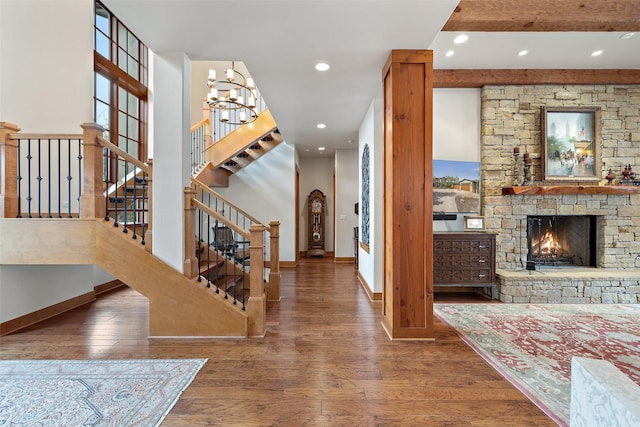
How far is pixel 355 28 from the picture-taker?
280 centimetres

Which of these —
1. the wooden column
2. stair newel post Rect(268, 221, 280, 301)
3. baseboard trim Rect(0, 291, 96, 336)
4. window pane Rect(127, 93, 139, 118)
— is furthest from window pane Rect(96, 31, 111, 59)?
the wooden column

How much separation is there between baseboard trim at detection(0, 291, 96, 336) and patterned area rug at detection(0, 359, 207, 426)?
0.92 m

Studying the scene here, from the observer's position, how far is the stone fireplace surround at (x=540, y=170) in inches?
203

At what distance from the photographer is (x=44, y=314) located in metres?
3.92

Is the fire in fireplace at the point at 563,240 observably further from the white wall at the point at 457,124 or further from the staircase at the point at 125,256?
the staircase at the point at 125,256

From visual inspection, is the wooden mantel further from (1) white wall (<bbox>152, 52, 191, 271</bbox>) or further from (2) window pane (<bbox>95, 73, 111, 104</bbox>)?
(2) window pane (<bbox>95, 73, 111, 104</bbox>)

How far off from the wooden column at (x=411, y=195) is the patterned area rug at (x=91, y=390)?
2.02 metres

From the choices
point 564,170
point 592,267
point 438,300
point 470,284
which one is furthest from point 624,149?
point 438,300

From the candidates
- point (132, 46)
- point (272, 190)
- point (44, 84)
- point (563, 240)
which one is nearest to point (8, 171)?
point (44, 84)

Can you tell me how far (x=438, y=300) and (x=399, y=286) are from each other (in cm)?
203

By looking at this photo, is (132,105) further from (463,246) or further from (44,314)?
(463,246)

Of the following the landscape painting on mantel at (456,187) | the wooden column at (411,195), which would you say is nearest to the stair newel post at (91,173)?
the wooden column at (411,195)

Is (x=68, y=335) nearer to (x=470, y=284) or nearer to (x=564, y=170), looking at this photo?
(x=470, y=284)

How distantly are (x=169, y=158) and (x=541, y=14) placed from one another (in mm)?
4264
